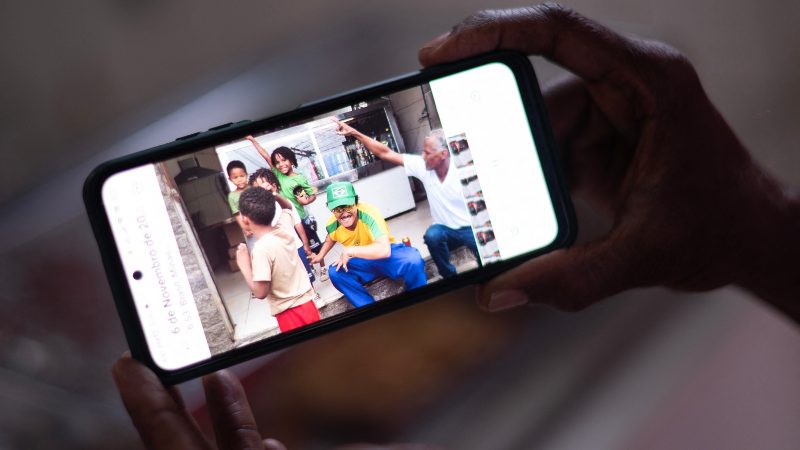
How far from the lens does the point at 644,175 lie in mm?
476

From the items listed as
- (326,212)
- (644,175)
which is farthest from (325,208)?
(644,175)

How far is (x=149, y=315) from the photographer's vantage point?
0.44 meters

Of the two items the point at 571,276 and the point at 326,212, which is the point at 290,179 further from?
the point at 571,276

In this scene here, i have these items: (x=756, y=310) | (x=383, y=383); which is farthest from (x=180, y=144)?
(x=756, y=310)

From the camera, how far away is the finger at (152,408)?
44 cm

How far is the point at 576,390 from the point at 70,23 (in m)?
0.70

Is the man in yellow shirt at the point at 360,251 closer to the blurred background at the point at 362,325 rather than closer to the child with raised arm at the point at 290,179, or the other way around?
the child with raised arm at the point at 290,179

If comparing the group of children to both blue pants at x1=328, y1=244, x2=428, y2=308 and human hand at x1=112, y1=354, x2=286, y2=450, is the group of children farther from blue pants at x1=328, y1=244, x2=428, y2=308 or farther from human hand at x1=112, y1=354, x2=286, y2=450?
human hand at x1=112, y1=354, x2=286, y2=450

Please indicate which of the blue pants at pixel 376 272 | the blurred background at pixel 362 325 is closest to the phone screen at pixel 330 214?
the blue pants at pixel 376 272

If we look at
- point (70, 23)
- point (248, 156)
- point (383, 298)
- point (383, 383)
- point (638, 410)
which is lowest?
point (638, 410)

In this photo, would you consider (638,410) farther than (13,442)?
Yes

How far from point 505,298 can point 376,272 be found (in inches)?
4.3

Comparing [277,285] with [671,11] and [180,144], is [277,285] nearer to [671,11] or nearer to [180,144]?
[180,144]

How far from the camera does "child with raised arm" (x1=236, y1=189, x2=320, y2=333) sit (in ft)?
1.46
